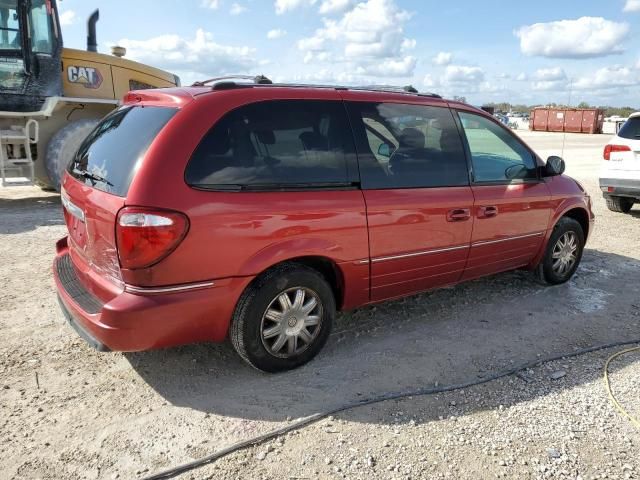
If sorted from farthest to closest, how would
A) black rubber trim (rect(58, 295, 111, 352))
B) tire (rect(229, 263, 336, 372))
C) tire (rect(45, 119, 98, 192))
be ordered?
1. tire (rect(45, 119, 98, 192))
2. tire (rect(229, 263, 336, 372))
3. black rubber trim (rect(58, 295, 111, 352))

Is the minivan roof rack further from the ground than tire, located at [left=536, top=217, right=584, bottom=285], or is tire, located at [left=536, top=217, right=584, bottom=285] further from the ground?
the minivan roof rack

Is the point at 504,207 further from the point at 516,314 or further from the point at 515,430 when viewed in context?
the point at 515,430

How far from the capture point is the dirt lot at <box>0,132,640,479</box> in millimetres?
2629

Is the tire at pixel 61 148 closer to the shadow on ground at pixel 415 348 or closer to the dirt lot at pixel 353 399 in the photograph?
the dirt lot at pixel 353 399

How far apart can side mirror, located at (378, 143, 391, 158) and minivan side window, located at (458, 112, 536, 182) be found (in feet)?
2.88

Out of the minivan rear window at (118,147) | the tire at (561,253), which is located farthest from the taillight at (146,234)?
the tire at (561,253)

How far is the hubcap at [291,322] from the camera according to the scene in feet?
10.7

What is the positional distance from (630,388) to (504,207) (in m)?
1.64

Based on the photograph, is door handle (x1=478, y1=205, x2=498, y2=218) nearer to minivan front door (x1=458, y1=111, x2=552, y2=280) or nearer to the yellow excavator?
minivan front door (x1=458, y1=111, x2=552, y2=280)

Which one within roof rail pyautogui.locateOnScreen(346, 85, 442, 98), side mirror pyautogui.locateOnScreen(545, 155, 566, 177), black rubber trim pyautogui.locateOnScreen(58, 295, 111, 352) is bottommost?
black rubber trim pyautogui.locateOnScreen(58, 295, 111, 352)

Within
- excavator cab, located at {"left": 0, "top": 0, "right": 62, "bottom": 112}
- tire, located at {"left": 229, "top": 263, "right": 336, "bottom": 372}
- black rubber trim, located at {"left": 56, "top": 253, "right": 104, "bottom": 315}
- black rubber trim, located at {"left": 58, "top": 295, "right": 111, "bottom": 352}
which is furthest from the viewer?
excavator cab, located at {"left": 0, "top": 0, "right": 62, "bottom": 112}

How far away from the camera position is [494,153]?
14.8 feet

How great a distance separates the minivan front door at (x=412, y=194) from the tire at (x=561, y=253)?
1299 mm

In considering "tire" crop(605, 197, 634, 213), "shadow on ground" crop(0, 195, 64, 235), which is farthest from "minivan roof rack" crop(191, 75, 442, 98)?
"tire" crop(605, 197, 634, 213)
